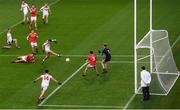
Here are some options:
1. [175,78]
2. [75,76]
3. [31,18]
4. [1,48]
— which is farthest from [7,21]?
[175,78]

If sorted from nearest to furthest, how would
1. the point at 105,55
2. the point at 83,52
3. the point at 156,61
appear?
1. the point at 156,61
2. the point at 105,55
3. the point at 83,52

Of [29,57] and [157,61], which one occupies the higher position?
[29,57]

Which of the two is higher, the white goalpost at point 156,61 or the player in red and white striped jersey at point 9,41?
the player in red and white striped jersey at point 9,41

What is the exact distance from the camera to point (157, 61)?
3497cm

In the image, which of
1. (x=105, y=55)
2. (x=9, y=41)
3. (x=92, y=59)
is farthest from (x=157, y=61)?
(x=9, y=41)

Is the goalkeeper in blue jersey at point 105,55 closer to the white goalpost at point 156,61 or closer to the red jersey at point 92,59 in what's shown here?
the red jersey at point 92,59

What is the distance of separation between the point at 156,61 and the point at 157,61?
231mm

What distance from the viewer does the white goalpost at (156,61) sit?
111ft

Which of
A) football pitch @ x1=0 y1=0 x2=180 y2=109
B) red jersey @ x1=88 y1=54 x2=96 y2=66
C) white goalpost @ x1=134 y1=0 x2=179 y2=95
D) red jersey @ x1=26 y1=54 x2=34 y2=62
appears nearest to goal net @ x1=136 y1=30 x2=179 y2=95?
white goalpost @ x1=134 y1=0 x2=179 y2=95

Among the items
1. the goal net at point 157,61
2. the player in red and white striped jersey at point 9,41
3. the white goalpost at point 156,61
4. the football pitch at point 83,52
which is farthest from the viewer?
the player in red and white striped jersey at point 9,41

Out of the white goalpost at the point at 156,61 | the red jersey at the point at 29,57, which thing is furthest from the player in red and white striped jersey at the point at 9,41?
the white goalpost at the point at 156,61

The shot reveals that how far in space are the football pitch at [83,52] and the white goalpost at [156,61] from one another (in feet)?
1.83

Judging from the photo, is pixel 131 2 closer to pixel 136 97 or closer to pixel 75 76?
pixel 75 76

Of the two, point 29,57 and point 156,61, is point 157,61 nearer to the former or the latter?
point 156,61
